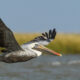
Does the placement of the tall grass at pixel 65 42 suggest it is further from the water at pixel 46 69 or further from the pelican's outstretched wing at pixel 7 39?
the pelican's outstretched wing at pixel 7 39

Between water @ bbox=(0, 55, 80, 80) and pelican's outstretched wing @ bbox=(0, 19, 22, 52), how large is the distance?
23.5 ft

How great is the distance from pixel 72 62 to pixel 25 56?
51.6 feet

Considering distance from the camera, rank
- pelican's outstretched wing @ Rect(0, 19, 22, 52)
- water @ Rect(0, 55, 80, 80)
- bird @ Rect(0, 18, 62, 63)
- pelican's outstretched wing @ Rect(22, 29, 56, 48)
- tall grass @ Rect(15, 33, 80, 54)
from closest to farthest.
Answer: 1. pelican's outstretched wing @ Rect(0, 19, 22, 52)
2. bird @ Rect(0, 18, 62, 63)
3. pelican's outstretched wing @ Rect(22, 29, 56, 48)
4. water @ Rect(0, 55, 80, 80)
5. tall grass @ Rect(15, 33, 80, 54)

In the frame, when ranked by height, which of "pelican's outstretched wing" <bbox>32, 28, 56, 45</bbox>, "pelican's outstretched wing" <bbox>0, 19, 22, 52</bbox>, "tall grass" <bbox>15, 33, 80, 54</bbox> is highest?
"pelican's outstretched wing" <bbox>0, 19, 22, 52</bbox>

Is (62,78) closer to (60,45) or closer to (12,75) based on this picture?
(12,75)

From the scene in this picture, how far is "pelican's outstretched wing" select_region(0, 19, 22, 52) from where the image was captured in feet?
33.7

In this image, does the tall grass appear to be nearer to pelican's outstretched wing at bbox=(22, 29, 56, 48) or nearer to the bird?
pelican's outstretched wing at bbox=(22, 29, 56, 48)

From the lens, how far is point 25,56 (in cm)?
1064

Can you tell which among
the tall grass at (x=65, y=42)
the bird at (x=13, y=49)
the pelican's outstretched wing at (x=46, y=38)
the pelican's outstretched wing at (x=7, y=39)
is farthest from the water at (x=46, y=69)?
the pelican's outstretched wing at (x=7, y=39)

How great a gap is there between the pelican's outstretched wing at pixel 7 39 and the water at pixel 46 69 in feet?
23.5

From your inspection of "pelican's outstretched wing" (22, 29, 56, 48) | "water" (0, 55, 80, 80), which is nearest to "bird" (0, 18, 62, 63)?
"pelican's outstretched wing" (22, 29, 56, 48)

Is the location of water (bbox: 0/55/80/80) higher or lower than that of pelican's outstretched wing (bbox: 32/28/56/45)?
lower

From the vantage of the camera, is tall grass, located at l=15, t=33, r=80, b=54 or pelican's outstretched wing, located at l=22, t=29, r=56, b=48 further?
tall grass, located at l=15, t=33, r=80, b=54

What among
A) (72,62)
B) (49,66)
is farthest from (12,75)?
(72,62)
